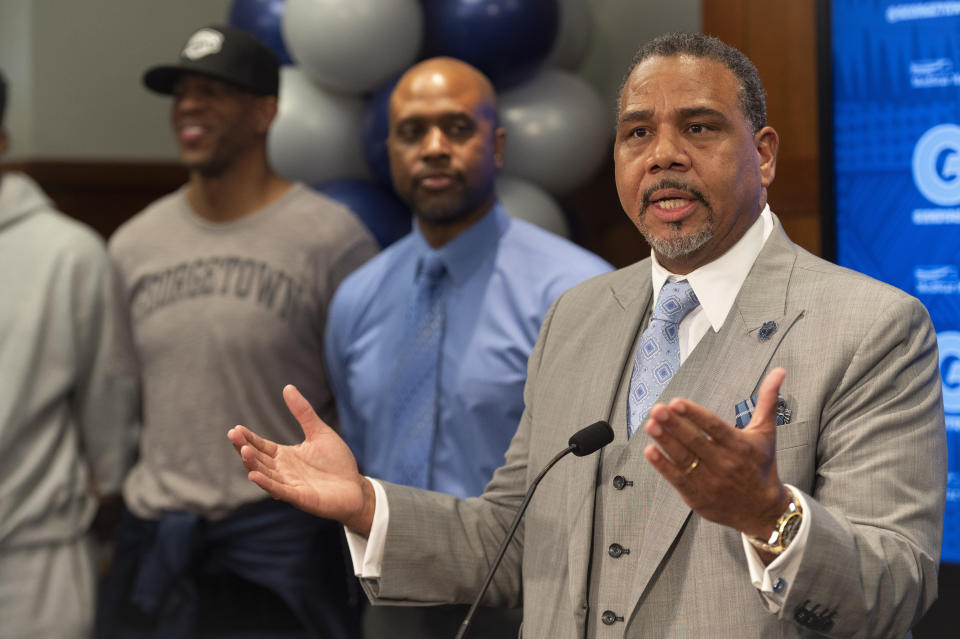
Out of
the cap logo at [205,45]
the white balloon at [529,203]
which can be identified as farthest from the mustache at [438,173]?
the cap logo at [205,45]

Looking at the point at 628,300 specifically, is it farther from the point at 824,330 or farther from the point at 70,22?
the point at 70,22

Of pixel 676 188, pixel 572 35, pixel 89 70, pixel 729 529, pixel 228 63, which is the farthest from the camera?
pixel 89 70

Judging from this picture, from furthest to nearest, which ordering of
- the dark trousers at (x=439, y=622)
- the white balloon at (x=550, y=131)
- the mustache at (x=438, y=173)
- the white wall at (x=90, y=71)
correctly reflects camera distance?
the white wall at (x=90, y=71), the white balloon at (x=550, y=131), the mustache at (x=438, y=173), the dark trousers at (x=439, y=622)

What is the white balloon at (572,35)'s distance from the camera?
335cm

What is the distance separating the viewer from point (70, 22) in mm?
4324

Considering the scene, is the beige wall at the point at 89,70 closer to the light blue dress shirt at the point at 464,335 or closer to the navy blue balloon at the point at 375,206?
the navy blue balloon at the point at 375,206

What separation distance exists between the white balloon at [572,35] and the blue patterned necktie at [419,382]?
1.15m

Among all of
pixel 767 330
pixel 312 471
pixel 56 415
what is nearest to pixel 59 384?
pixel 56 415

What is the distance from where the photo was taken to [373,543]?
1478mm

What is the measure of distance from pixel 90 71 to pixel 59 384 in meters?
1.99

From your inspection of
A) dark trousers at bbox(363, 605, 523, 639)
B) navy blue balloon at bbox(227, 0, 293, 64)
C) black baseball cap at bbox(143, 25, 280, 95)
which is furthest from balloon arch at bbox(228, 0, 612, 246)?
dark trousers at bbox(363, 605, 523, 639)

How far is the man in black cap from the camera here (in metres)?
2.62

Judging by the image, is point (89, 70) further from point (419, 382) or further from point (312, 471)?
point (312, 471)

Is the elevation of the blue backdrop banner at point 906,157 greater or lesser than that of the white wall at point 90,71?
lesser
